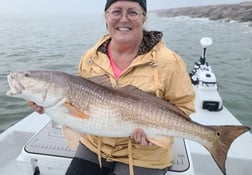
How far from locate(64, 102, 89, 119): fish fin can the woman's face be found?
810 millimetres

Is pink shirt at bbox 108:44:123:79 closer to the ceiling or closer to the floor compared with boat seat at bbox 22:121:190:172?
closer to the ceiling

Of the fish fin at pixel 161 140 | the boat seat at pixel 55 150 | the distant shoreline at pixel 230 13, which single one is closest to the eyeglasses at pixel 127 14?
the fish fin at pixel 161 140

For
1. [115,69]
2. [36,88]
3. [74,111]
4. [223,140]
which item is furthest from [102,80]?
[223,140]

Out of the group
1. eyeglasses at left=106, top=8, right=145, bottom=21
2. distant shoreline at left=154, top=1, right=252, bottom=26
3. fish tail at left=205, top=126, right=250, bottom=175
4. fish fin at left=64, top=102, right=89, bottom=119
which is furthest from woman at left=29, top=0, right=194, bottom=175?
distant shoreline at left=154, top=1, right=252, bottom=26

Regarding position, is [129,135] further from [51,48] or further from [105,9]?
[51,48]

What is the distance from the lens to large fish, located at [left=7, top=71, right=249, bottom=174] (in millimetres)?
2484

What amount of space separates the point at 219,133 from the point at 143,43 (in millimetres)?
1090

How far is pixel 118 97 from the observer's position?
254cm

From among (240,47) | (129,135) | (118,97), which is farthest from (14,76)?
(240,47)

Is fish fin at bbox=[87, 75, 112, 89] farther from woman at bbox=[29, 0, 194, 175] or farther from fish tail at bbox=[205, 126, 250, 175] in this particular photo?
fish tail at bbox=[205, 126, 250, 175]

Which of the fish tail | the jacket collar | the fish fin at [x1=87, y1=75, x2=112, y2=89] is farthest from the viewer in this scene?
the jacket collar

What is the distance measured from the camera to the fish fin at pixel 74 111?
97.0 inches

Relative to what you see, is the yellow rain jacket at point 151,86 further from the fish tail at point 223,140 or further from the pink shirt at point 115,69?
the fish tail at point 223,140

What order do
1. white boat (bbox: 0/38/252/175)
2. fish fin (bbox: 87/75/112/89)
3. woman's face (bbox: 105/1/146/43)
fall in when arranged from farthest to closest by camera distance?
1. white boat (bbox: 0/38/252/175)
2. woman's face (bbox: 105/1/146/43)
3. fish fin (bbox: 87/75/112/89)
